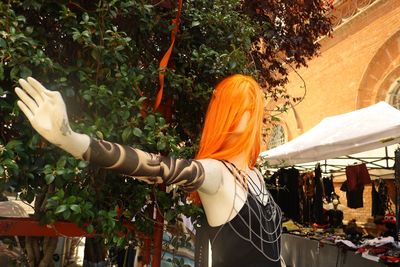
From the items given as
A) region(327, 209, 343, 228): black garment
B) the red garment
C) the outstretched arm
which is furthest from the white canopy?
the outstretched arm

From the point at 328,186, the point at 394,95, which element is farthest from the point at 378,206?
the point at 394,95

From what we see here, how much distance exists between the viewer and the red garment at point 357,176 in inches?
294

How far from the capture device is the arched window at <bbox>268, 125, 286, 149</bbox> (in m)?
17.1

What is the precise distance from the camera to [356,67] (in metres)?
12.6

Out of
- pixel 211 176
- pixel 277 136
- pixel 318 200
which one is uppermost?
pixel 277 136

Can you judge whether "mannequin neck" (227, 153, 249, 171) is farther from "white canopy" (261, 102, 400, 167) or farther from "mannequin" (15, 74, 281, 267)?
"white canopy" (261, 102, 400, 167)

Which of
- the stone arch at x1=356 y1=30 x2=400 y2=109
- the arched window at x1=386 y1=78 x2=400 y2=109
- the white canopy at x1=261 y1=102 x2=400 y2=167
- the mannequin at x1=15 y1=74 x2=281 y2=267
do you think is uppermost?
the stone arch at x1=356 y1=30 x2=400 y2=109

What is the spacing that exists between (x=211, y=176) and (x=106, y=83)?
659 mm

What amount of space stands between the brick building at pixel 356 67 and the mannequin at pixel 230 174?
938 centimetres

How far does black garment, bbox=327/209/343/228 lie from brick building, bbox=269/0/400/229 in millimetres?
1853

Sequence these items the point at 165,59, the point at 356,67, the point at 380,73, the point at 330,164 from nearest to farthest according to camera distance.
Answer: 1. the point at 165,59
2. the point at 330,164
3. the point at 380,73
4. the point at 356,67

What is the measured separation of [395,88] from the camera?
37.6ft

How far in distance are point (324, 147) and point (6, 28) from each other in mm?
5120

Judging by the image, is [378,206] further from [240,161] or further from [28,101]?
[28,101]
